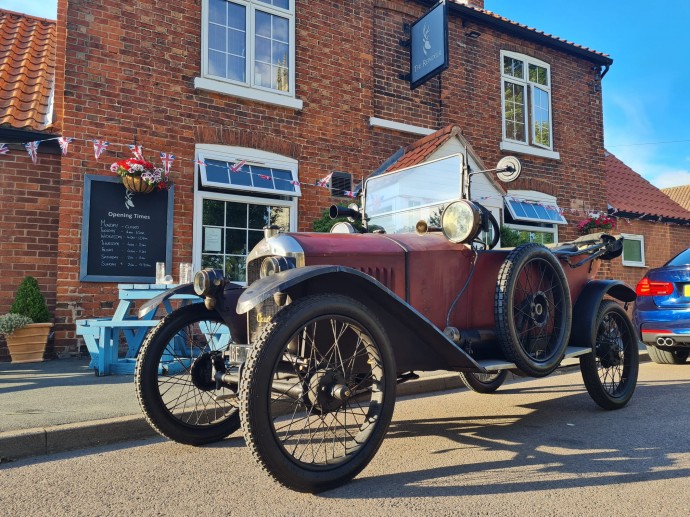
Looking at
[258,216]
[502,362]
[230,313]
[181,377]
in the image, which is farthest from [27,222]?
[502,362]

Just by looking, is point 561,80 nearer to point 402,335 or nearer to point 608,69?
point 608,69

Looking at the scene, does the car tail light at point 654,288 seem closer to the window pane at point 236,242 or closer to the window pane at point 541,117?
the window pane at point 236,242

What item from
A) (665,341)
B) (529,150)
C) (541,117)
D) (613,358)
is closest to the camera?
(613,358)

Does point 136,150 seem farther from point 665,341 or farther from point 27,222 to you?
point 665,341

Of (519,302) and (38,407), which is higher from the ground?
(519,302)

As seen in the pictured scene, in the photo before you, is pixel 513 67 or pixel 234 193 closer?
pixel 234 193

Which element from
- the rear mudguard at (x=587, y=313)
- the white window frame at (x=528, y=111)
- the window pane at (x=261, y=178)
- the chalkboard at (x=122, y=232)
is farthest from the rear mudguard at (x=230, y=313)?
the white window frame at (x=528, y=111)

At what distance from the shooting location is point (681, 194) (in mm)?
27078

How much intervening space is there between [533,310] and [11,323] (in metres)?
5.81

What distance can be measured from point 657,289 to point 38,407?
21.0 ft

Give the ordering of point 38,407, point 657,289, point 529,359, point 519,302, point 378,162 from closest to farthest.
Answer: point 529,359
point 519,302
point 38,407
point 657,289
point 378,162

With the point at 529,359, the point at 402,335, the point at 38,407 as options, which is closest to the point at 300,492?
the point at 402,335

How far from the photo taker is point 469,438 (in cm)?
355

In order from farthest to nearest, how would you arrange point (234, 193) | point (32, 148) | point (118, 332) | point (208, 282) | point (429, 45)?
1. point (429, 45)
2. point (234, 193)
3. point (32, 148)
4. point (118, 332)
5. point (208, 282)
